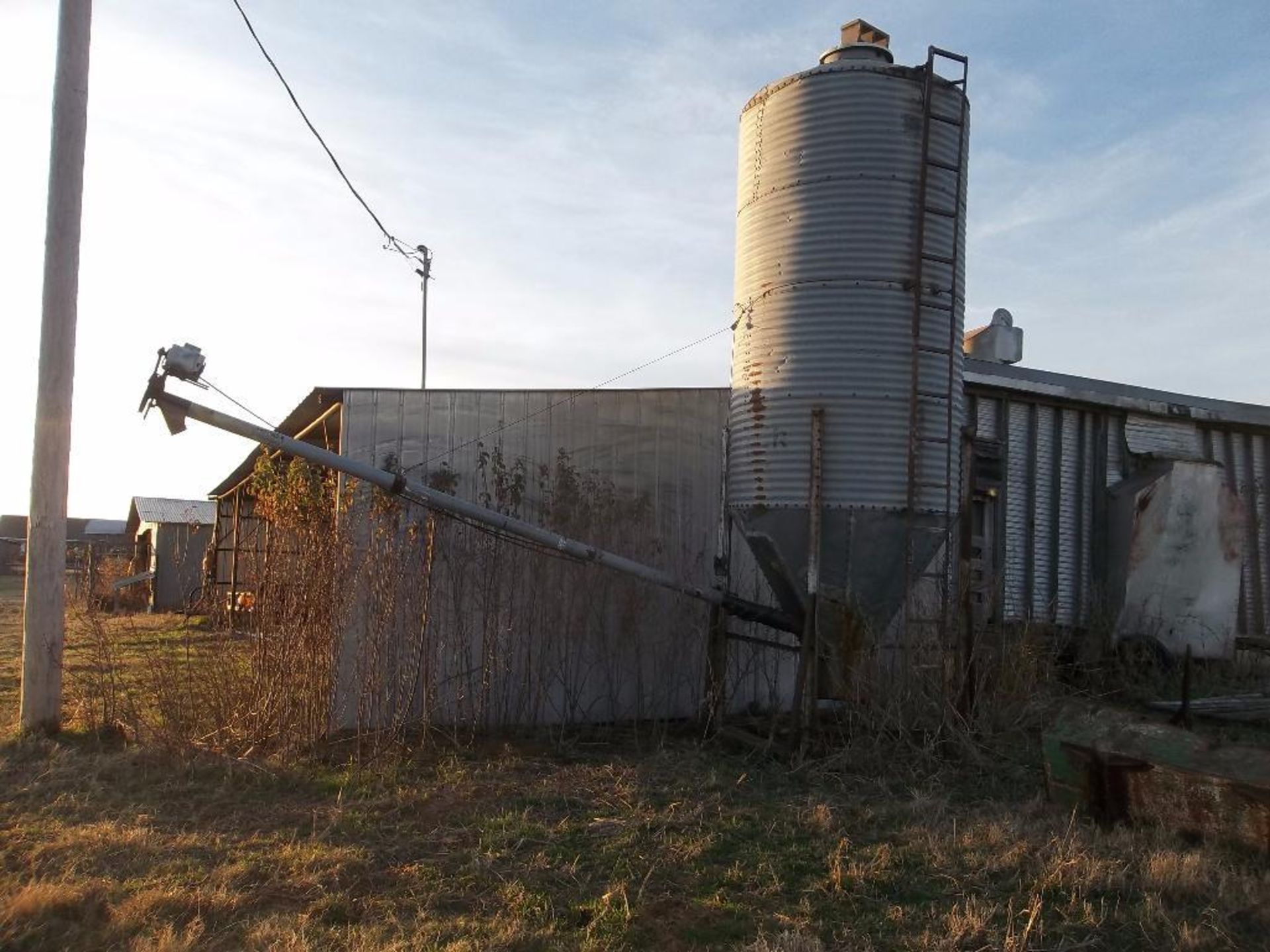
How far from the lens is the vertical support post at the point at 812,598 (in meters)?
7.80

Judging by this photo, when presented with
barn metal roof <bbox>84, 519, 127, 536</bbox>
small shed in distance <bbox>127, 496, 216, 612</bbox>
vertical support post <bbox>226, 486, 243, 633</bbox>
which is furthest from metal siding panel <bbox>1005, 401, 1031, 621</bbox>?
barn metal roof <bbox>84, 519, 127, 536</bbox>

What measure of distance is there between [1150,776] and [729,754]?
3246 mm

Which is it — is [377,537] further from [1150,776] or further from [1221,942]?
[1221,942]

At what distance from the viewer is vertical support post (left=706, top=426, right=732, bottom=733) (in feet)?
29.0

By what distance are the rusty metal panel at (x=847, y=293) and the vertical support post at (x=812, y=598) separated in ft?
0.23

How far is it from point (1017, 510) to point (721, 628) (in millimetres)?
4757

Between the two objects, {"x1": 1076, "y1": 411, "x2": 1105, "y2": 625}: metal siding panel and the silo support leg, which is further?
{"x1": 1076, "y1": 411, "x2": 1105, "y2": 625}: metal siding panel

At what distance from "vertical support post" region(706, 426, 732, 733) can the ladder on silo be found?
1.52 metres

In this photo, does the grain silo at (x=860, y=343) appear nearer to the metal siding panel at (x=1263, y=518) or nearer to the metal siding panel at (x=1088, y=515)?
the metal siding panel at (x=1088, y=515)

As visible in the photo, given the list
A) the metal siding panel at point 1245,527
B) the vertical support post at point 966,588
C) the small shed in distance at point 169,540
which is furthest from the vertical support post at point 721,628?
the small shed in distance at point 169,540

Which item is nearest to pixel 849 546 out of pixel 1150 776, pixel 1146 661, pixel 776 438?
pixel 776 438

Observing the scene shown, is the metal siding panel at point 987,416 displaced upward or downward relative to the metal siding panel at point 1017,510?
upward

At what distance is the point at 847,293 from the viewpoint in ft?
26.5

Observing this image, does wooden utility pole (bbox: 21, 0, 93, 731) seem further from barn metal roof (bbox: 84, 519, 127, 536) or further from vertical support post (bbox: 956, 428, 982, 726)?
barn metal roof (bbox: 84, 519, 127, 536)
